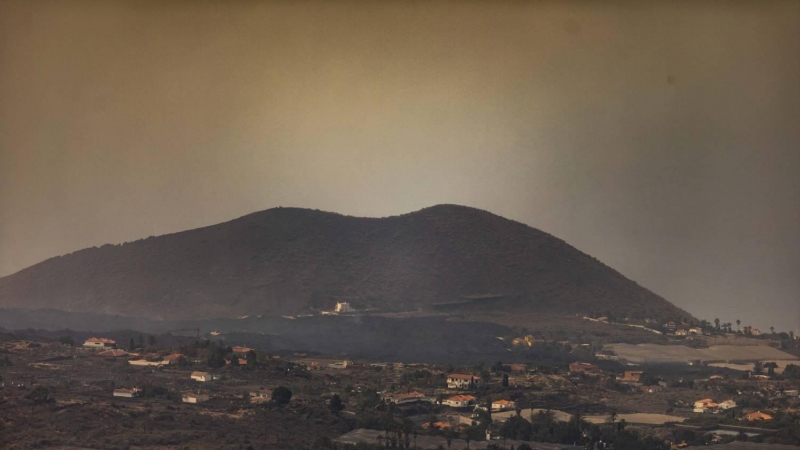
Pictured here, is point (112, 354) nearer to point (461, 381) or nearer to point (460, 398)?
point (461, 381)

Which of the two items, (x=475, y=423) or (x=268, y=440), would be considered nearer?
(x=268, y=440)

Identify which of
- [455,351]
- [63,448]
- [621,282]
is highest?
[621,282]

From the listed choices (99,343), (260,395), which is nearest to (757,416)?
(260,395)

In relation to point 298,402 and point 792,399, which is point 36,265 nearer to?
point 298,402

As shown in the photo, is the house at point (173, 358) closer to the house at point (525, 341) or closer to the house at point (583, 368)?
the house at point (583, 368)

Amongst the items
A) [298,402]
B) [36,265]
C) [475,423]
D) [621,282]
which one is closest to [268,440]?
[298,402]

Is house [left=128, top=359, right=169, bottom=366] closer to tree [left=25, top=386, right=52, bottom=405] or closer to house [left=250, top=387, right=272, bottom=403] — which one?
house [left=250, top=387, right=272, bottom=403]

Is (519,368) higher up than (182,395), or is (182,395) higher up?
(519,368)
